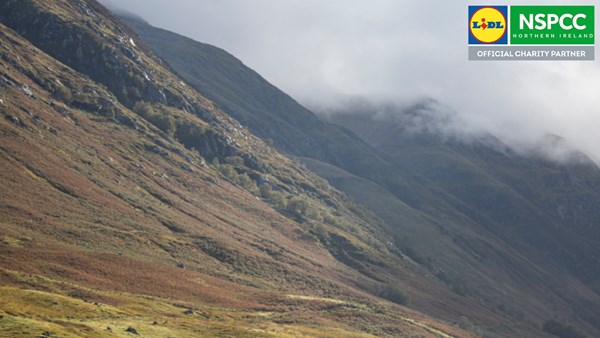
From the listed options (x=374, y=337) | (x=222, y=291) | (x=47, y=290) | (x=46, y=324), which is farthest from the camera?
(x=222, y=291)

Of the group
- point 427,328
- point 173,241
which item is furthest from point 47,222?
point 427,328

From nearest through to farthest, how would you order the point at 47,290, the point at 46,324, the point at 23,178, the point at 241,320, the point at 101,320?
1. the point at 46,324
2. the point at 101,320
3. the point at 47,290
4. the point at 241,320
5. the point at 23,178

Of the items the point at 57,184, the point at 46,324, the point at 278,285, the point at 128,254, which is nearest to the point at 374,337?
the point at 278,285

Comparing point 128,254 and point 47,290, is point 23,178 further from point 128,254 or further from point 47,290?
point 47,290

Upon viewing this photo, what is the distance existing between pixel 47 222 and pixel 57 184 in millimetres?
31335

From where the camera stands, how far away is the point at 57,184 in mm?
194750

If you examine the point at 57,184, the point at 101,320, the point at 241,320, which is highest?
the point at 57,184

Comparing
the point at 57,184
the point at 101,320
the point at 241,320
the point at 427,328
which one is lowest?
the point at 427,328

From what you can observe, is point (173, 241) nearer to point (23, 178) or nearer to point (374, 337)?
point (23, 178)

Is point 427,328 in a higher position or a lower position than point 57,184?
lower

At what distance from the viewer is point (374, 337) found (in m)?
149

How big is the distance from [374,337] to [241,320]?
112ft

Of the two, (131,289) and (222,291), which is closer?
(131,289)

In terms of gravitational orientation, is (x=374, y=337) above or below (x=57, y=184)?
below
